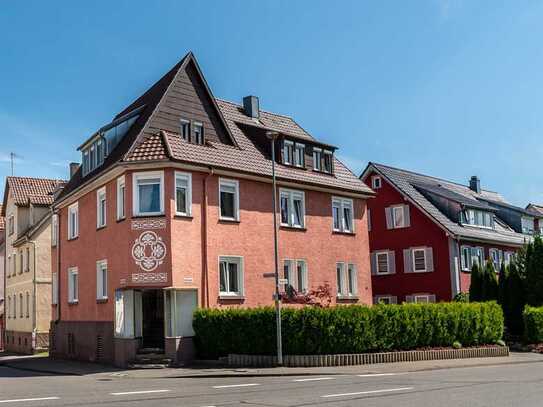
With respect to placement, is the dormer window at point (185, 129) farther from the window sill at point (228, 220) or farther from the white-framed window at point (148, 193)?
the window sill at point (228, 220)

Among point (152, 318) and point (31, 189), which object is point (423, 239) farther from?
point (31, 189)

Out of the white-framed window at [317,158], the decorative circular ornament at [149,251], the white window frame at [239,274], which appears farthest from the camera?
the white-framed window at [317,158]

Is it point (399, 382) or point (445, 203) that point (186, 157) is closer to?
point (399, 382)

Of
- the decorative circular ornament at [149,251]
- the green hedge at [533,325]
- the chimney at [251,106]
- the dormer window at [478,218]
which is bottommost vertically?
the green hedge at [533,325]

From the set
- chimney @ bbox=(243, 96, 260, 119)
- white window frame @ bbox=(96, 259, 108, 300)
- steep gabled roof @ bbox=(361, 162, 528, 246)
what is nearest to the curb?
white window frame @ bbox=(96, 259, 108, 300)

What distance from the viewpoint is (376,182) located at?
48438 millimetres

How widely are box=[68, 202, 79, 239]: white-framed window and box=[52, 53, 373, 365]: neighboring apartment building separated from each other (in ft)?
0.38

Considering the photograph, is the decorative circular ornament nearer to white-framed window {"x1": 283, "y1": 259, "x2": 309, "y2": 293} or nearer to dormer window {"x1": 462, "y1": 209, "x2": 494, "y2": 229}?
white-framed window {"x1": 283, "y1": 259, "x2": 309, "y2": 293}

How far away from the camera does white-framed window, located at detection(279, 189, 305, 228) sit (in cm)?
3114

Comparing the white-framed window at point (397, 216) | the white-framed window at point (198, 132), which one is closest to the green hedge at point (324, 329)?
the white-framed window at point (198, 132)

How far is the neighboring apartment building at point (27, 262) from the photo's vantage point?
42.6 metres

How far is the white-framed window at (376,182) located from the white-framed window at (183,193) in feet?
76.5

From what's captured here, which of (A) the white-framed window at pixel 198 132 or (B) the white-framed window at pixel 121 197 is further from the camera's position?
(A) the white-framed window at pixel 198 132

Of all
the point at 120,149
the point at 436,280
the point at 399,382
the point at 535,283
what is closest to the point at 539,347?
the point at 535,283
